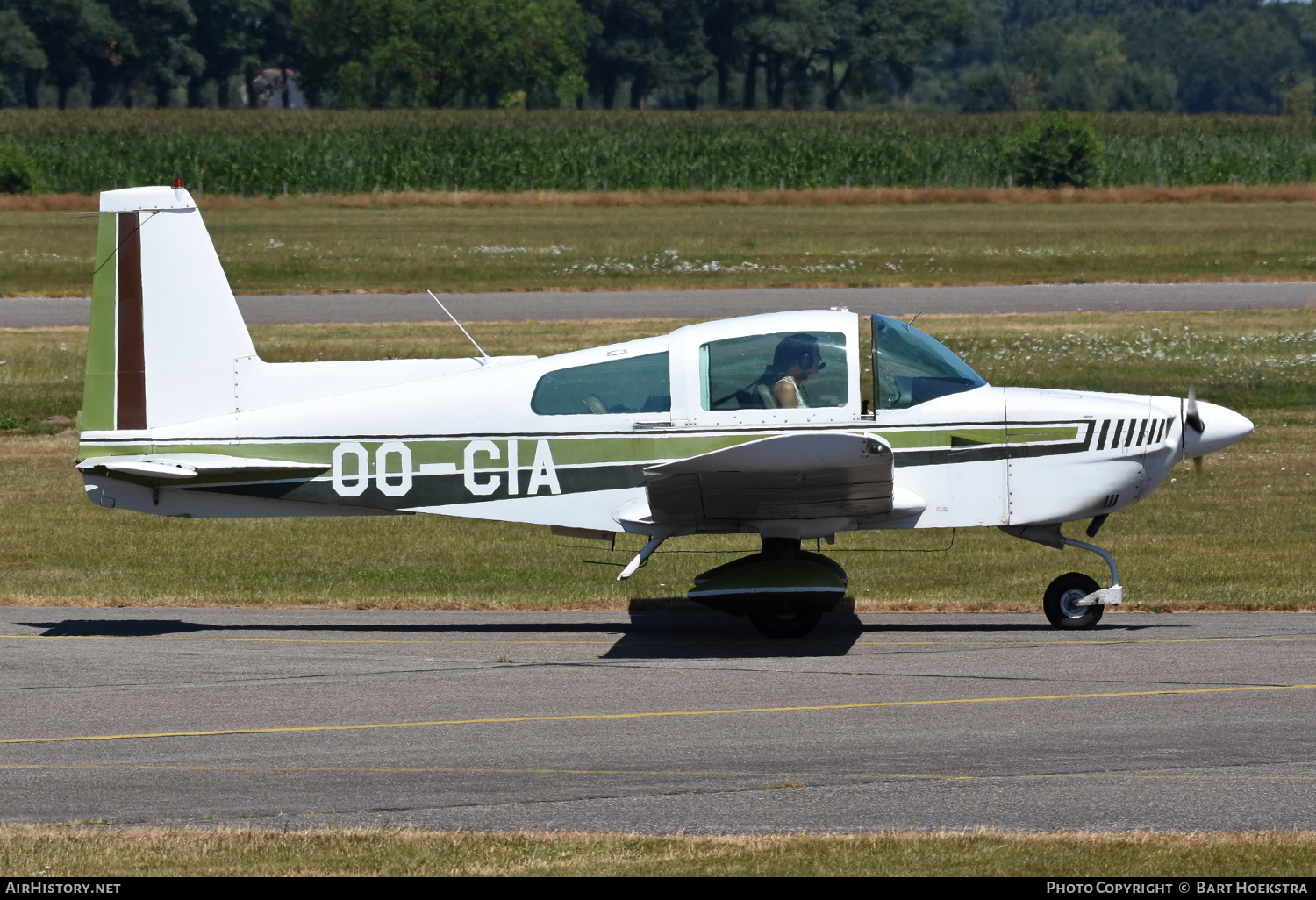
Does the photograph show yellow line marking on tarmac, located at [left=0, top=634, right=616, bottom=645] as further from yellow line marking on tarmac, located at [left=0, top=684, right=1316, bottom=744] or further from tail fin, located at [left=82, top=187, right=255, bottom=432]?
yellow line marking on tarmac, located at [left=0, top=684, right=1316, bottom=744]

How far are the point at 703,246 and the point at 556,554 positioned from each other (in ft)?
91.3

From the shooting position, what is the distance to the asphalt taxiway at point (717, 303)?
A: 29156mm

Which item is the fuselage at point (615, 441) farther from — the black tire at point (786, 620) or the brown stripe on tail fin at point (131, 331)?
the black tire at point (786, 620)

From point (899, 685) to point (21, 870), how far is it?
16.0 feet

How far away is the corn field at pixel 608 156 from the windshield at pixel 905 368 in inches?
1894

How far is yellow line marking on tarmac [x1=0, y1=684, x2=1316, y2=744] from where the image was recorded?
26.9 feet

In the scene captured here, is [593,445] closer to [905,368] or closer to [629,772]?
[905,368]

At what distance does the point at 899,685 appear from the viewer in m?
9.05

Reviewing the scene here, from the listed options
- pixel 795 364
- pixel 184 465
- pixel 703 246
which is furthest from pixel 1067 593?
Result: pixel 703 246

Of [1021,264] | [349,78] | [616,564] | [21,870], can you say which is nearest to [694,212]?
[1021,264]

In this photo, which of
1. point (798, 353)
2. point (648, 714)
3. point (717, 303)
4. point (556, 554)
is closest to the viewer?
point (648, 714)

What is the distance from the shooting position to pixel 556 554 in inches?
551

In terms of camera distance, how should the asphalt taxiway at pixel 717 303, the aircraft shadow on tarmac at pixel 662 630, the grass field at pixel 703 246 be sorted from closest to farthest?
the aircraft shadow on tarmac at pixel 662 630 < the asphalt taxiway at pixel 717 303 < the grass field at pixel 703 246

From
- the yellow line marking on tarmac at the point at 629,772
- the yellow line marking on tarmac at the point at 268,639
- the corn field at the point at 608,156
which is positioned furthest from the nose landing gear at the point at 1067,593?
the corn field at the point at 608,156
